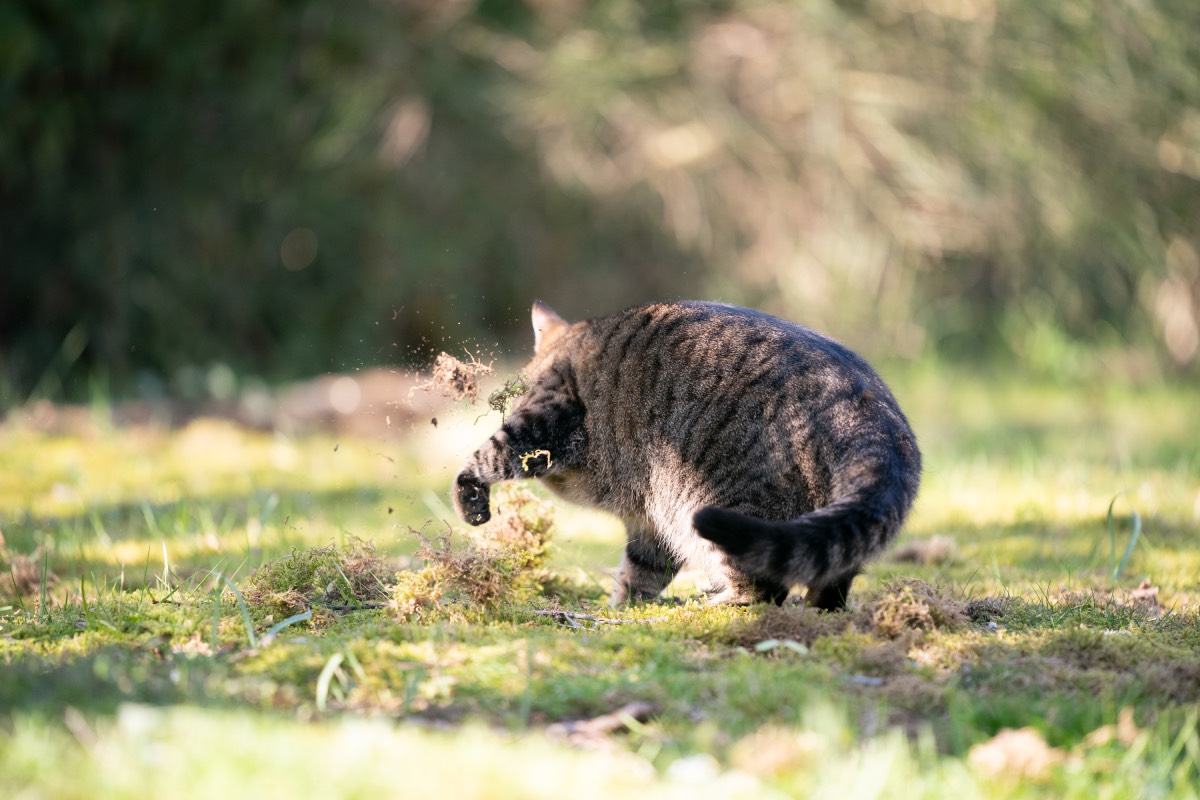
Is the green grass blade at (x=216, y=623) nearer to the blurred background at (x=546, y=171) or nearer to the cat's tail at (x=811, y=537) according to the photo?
the cat's tail at (x=811, y=537)

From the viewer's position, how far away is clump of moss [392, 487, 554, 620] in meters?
2.81

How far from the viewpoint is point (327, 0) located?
832 centimetres

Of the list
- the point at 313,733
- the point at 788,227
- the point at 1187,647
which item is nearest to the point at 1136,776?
the point at 1187,647

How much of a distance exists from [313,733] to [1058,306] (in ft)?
29.8

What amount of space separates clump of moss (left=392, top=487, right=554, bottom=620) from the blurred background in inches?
210

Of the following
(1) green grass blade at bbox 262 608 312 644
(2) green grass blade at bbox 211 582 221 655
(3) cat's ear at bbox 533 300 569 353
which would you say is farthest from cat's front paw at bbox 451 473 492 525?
(3) cat's ear at bbox 533 300 569 353

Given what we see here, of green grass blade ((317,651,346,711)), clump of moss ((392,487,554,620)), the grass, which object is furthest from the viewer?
clump of moss ((392,487,554,620))

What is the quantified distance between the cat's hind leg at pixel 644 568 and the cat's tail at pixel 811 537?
75 centimetres

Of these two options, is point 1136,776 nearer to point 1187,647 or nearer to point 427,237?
point 1187,647

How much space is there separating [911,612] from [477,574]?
3.38 feet

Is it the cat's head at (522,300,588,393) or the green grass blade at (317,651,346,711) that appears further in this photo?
the cat's head at (522,300,588,393)

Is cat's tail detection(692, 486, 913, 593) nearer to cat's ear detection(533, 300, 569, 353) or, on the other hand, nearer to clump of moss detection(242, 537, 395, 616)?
clump of moss detection(242, 537, 395, 616)

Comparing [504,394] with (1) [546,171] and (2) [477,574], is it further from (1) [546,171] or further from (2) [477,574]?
(1) [546,171]

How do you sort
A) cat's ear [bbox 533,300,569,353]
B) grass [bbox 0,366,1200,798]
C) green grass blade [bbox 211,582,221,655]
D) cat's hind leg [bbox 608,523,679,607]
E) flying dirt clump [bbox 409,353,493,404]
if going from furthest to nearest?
cat's ear [bbox 533,300,569,353], cat's hind leg [bbox 608,523,679,607], flying dirt clump [bbox 409,353,493,404], green grass blade [bbox 211,582,221,655], grass [bbox 0,366,1200,798]
